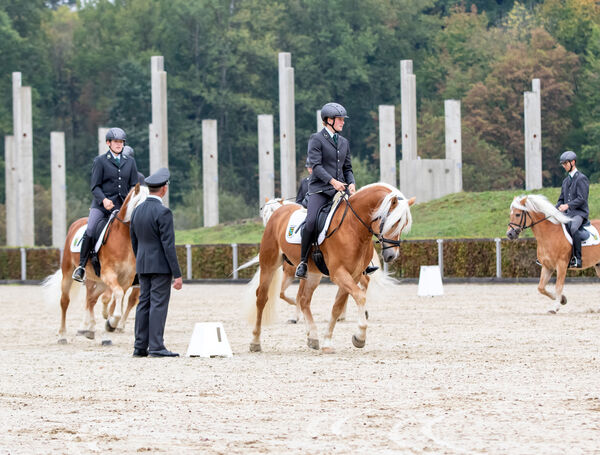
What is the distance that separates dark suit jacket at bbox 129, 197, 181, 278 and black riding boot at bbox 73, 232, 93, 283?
1.93m

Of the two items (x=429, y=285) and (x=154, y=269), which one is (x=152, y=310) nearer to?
(x=154, y=269)

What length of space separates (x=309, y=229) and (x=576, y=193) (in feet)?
27.6

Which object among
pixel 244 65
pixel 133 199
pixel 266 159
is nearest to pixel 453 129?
pixel 266 159

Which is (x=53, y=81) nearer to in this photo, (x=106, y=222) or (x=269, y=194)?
(x=269, y=194)

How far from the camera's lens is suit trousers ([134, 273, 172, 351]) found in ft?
48.3

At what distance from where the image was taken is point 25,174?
49188 millimetres

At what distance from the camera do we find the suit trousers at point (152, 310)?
48.3ft

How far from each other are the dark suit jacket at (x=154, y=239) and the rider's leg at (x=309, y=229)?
1.46 meters

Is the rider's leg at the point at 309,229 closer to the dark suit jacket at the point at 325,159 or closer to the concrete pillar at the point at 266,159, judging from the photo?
the dark suit jacket at the point at 325,159

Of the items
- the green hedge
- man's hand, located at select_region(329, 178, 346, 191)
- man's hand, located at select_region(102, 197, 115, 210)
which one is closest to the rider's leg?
man's hand, located at select_region(329, 178, 346, 191)

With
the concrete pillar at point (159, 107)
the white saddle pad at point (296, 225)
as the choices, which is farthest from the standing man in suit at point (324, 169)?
the concrete pillar at point (159, 107)

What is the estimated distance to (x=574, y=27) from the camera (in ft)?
244

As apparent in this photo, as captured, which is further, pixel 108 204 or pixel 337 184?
pixel 108 204

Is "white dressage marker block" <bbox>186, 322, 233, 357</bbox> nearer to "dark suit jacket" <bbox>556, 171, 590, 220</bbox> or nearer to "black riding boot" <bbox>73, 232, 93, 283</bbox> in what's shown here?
"black riding boot" <bbox>73, 232, 93, 283</bbox>
